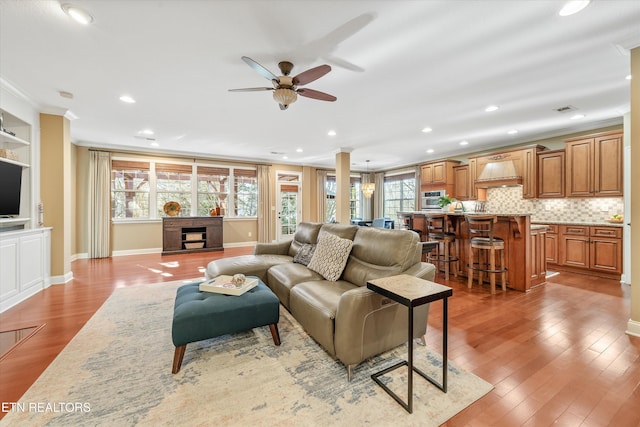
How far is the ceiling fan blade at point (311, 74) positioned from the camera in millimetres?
2315

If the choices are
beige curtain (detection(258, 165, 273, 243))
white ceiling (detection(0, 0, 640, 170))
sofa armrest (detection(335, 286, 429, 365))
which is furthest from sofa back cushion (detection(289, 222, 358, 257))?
beige curtain (detection(258, 165, 273, 243))

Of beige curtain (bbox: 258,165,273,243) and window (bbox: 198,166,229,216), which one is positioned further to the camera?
beige curtain (bbox: 258,165,273,243)

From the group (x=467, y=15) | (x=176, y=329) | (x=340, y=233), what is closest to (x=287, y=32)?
(x=467, y=15)

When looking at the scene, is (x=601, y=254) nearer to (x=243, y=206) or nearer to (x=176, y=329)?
(x=176, y=329)

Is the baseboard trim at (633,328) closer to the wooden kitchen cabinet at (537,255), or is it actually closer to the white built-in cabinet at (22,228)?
the wooden kitchen cabinet at (537,255)

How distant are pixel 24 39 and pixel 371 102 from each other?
3576 mm

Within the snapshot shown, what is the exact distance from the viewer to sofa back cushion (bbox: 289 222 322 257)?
11.7 ft

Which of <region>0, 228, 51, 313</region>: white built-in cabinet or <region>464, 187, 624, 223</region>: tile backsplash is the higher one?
<region>464, 187, 624, 223</region>: tile backsplash

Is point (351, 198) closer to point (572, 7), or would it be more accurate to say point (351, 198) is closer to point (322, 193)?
point (322, 193)

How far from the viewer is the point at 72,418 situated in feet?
4.89

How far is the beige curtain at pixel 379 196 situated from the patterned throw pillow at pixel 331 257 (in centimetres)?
711

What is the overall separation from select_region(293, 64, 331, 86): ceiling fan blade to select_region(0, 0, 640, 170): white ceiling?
220 mm

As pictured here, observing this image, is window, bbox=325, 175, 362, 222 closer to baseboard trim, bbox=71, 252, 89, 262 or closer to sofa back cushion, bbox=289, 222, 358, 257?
sofa back cushion, bbox=289, 222, 358, 257

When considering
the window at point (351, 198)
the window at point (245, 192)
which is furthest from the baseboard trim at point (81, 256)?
the window at point (351, 198)
